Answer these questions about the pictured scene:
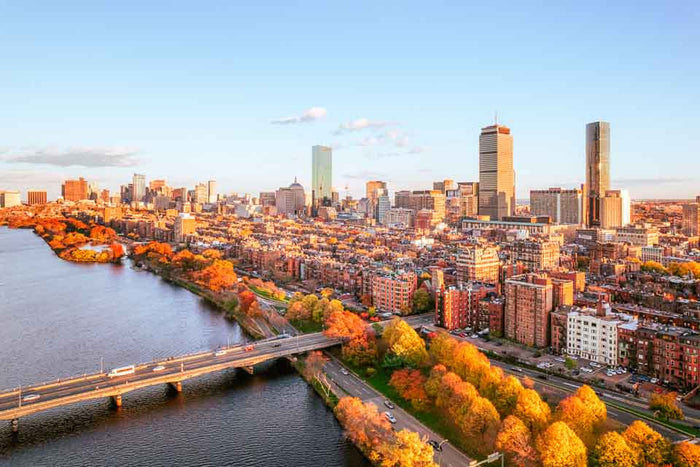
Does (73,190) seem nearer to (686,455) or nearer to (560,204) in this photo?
(560,204)

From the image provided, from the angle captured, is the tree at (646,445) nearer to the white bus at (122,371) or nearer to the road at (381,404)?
the road at (381,404)

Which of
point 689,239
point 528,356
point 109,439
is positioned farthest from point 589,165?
point 109,439

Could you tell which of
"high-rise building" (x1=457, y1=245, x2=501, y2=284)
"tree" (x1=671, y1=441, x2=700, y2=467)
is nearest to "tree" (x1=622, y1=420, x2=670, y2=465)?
Result: "tree" (x1=671, y1=441, x2=700, y2=467)

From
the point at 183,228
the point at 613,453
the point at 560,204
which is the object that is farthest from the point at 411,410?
the point at 560,204

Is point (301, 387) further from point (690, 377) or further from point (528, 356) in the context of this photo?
point (690, 377)

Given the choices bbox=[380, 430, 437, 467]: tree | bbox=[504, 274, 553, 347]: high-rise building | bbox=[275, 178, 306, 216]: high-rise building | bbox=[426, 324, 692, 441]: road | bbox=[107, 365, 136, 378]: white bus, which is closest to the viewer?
bbox=[380, 430, 437, 467]: tree

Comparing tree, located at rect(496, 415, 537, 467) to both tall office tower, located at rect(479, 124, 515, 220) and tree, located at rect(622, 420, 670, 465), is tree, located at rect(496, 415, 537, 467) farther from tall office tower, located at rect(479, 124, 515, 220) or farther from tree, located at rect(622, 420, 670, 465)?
tall office tower, located at rect(479, 124, 515, 220)

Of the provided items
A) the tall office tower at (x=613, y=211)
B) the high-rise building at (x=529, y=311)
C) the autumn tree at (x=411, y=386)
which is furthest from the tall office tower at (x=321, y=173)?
the autumn tree at (x=411, y=386)
